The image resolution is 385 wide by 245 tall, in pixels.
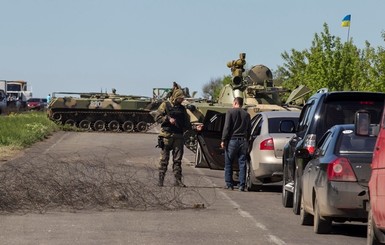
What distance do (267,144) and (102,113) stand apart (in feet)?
119

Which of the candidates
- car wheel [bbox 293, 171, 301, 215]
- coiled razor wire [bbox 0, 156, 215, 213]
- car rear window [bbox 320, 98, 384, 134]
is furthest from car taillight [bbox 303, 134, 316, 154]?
coiled razor wire [bbox 0, 156, 215, 213]

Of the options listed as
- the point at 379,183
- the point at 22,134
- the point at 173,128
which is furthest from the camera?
the point at 22,134

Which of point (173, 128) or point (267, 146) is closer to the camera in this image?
point (267, 146)

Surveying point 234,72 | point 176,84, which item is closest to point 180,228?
point 176,84

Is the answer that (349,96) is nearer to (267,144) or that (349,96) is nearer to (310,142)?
(310,142)

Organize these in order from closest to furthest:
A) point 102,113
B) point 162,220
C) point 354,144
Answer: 1. point 354,144
2. point 162,220
3. point 102,113

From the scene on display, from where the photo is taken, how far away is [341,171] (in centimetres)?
1227

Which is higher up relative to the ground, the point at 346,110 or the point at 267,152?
the point at 346,110

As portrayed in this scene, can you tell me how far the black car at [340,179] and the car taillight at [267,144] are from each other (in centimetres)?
555

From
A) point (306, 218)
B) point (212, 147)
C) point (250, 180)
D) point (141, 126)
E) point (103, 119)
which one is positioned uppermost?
point (212, 147)

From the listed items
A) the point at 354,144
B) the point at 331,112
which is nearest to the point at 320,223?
the point at 354,144

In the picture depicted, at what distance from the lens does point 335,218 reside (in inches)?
495

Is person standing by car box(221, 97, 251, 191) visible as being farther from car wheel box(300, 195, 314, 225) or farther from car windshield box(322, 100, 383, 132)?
car wheel box(300, 195, 314, 225)

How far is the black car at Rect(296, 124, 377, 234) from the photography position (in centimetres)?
1219
